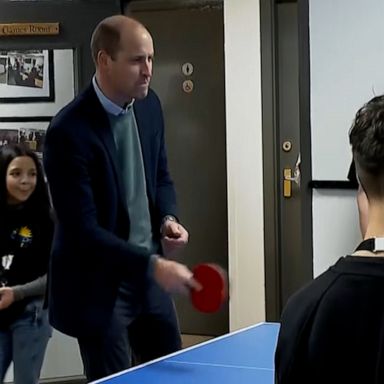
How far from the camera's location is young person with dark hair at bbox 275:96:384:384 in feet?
4.19

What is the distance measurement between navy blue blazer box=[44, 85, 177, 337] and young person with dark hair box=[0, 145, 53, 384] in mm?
597

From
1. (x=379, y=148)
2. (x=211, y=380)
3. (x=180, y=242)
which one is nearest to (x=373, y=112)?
(x=379, y=148)

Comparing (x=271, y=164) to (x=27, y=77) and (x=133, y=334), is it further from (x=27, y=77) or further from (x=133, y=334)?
(x=133, y=334)

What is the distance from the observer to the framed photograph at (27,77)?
14.0 feet

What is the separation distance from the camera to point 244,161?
5.05m

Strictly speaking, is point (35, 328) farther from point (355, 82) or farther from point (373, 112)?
point (373, 112)

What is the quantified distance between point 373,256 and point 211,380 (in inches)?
44.6

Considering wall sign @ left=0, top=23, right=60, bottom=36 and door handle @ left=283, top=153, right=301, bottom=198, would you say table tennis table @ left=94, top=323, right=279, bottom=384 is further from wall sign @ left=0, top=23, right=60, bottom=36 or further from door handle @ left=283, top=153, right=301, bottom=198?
door handle @ left=283, top=153, right=301, bottom=198

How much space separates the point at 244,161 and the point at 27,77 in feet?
4.53

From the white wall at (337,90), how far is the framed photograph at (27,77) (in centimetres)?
133

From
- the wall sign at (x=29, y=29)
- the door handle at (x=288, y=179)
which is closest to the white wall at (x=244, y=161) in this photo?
the door handle at (x=288, y=179)

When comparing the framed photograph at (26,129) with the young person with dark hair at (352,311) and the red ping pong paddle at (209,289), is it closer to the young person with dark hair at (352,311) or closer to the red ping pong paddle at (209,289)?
the red ping pong paddle at (209,289)

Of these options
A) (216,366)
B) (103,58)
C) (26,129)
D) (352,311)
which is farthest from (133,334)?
(26,129)

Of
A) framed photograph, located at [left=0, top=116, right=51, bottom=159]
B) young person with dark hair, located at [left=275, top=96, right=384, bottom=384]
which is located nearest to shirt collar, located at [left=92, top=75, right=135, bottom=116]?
young person with dark hair, located at [left=275, top=96, right=384, bottom=384]
